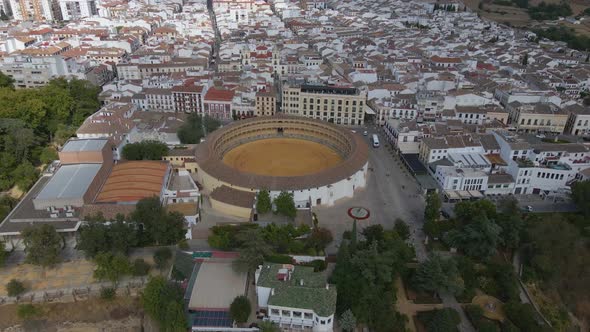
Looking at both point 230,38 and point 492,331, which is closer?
point 492,331

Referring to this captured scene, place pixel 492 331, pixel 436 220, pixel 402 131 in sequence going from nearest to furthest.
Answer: pixel 492 331
pixel 436 220
pixel 402 131

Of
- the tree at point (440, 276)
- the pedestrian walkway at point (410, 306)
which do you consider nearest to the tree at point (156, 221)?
the pedestrian walkway at point (410, 306)

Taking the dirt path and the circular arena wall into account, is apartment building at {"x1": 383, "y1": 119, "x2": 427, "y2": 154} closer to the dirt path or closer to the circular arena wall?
the circular arena wall

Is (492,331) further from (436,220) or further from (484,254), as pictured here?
(436,220)

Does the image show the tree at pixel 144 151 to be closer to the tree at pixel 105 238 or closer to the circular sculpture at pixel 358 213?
the tree at pixel 105 238

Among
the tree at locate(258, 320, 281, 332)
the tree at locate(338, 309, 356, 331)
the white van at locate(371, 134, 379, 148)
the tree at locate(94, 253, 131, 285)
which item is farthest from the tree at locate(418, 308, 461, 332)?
the white van at locate(371, 134, 379, 148)

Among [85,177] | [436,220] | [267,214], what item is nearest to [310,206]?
[267,214]
